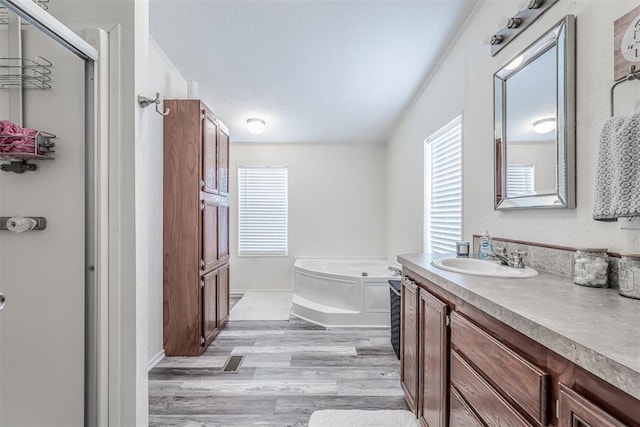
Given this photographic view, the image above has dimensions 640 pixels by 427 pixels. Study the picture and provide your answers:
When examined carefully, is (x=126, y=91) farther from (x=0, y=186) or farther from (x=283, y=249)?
(x=283, y=249)

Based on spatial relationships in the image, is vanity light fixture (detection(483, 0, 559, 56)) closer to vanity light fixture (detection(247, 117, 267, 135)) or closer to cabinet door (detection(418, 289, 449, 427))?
cabinet door (detection(418, 289, 449, 427))

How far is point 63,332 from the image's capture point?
4.10 ft

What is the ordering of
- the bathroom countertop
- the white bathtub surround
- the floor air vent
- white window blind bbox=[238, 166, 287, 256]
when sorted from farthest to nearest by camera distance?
1. white window blind bbox=[238, 166, 287, 256]
2. the white bathtub surround
3. the floor air vent
4. the bathroom countertop

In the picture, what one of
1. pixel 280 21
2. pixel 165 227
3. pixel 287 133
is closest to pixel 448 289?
pixel 280 21

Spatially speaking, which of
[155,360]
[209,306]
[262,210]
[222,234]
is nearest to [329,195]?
[262,210]

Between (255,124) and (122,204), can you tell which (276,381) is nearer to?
(122,204)

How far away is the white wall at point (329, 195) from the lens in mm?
4820

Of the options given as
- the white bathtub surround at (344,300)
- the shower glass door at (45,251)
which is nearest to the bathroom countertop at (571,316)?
the shower glass door at (45,251)

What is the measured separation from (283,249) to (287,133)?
1884mm

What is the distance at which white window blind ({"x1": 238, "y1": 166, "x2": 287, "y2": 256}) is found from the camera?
15.8ft

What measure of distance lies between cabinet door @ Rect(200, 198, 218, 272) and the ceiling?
1.26 metres

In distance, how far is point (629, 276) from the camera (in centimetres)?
87

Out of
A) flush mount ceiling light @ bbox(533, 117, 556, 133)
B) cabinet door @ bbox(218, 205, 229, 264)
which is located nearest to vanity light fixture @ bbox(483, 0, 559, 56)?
flush mount ceiling light @ bbox(533, 117, 556, 133)

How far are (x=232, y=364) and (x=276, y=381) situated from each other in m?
0.47
